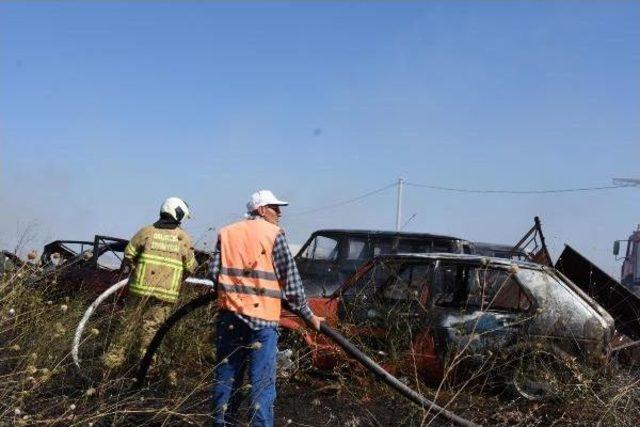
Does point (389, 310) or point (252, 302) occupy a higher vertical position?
point (252, 302)

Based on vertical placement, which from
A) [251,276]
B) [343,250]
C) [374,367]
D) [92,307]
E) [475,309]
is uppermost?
[251,276]

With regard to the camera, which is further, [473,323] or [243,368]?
[473,323]

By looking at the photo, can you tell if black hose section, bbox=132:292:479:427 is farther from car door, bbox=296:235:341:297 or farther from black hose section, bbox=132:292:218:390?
car door, bbox=296:235:341:297

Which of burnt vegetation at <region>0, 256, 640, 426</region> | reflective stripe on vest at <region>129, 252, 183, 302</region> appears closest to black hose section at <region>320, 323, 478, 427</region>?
burnt vegetation at <region>0, 256, 640, 426</region>

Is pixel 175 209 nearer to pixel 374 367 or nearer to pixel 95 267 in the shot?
pixel 374 367

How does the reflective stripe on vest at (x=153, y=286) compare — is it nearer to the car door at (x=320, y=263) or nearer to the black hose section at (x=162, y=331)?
the black hose section at (x=162, y=331)

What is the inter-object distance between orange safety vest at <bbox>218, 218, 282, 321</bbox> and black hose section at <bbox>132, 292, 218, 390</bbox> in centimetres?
45

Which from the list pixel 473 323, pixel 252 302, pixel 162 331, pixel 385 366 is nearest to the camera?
pixel 252 302

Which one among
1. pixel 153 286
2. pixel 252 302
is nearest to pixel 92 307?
pixel 153 286

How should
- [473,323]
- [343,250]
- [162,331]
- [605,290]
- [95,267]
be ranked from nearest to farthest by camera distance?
[162,331] → [473,323] → [605,290] → [95,267] → [343,250]

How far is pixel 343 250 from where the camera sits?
33.0 ft

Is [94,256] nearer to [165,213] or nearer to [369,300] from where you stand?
[165,213]

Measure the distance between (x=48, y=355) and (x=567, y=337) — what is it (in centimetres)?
386

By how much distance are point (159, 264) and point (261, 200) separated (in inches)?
70.0
